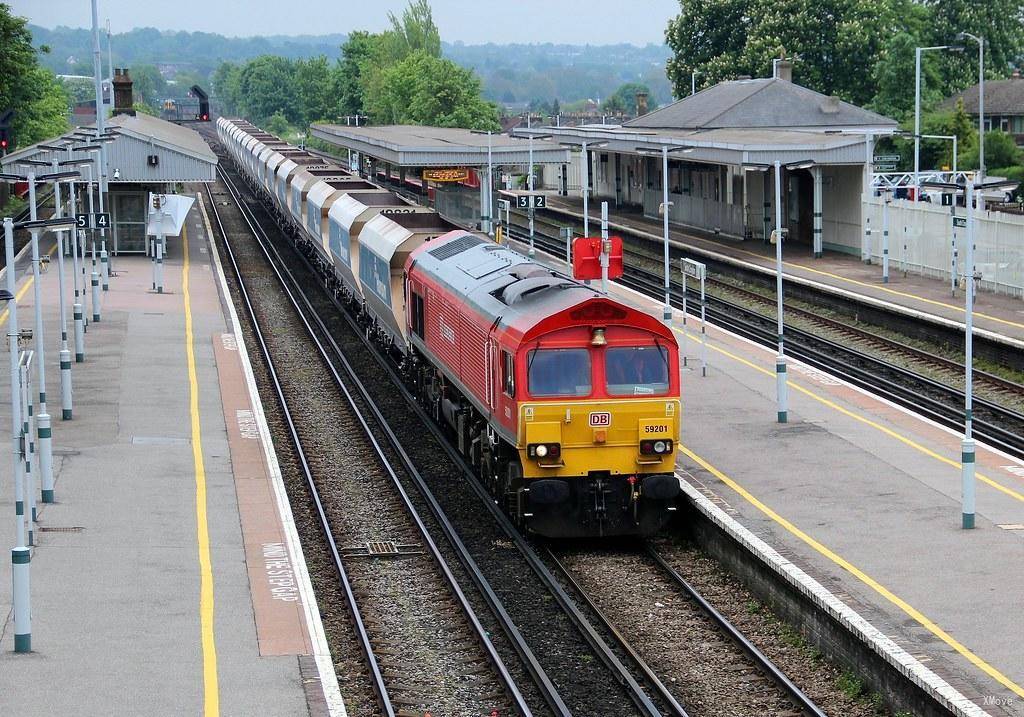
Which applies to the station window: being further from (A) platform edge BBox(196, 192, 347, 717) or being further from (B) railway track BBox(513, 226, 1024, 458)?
(B) railway track BBox(513, 226, 1024, 458)

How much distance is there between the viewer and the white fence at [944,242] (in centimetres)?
3491

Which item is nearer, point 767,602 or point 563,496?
point 767,602

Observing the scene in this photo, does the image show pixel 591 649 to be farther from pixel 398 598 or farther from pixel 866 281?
pixel 866 281

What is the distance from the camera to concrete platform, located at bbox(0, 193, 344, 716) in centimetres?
1258

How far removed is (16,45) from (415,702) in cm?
5316

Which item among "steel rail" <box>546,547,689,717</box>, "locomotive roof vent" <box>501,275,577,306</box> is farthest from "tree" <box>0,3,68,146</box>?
"steel rail" <box>546,547,689,717</box>

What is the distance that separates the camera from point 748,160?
147 ft

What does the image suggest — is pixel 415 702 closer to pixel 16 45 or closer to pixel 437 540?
pixel 437 540

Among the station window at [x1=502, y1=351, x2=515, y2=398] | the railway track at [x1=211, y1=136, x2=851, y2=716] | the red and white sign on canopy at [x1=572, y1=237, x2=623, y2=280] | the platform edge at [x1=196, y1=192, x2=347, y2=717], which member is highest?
the red and white sign on canopy at [x1=572, y1=237, x2=623, y2=280]

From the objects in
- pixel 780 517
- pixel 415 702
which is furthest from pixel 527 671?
pixel 780 517

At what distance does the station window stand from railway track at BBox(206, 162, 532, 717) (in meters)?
2.12

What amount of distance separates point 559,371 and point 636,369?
0.94 metres

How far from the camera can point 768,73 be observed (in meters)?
82.4

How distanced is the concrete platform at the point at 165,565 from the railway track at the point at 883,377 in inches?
443
